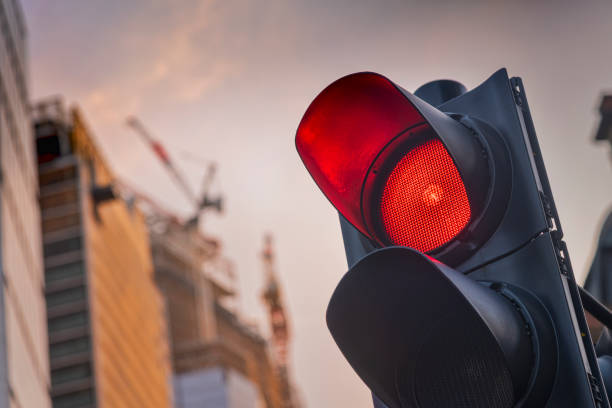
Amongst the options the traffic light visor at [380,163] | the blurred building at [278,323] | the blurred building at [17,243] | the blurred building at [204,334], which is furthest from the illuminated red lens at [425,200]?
the blurred building at [278,323]

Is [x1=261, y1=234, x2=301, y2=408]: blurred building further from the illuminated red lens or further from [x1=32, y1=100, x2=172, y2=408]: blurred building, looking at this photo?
the illuminated red lens

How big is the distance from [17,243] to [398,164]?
951 inches

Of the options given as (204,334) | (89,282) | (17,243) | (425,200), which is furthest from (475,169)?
(204,334)

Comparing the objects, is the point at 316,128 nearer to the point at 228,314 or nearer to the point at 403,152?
the point at 403,152

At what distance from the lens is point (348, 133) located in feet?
7.32

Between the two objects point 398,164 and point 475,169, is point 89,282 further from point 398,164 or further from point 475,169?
point 475,169

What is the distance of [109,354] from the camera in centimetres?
5778

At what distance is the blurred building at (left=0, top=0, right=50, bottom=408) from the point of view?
2130 centimetres

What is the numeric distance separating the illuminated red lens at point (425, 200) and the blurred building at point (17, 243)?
62.1 feet

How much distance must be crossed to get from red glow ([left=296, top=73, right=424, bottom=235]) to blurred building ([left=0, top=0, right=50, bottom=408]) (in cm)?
1884

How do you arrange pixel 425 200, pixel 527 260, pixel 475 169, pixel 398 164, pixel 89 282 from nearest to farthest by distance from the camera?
pixel 527 260
pixel 475 169
pixel 425 200
pixel 398 164
pixel 89 282

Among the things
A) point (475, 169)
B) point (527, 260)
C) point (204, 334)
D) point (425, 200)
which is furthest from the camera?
point (204, 334)

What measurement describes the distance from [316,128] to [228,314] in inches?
4610

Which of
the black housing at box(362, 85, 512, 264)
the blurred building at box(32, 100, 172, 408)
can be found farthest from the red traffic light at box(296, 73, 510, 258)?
the blurred building at box(32, 100, 172, 408)
